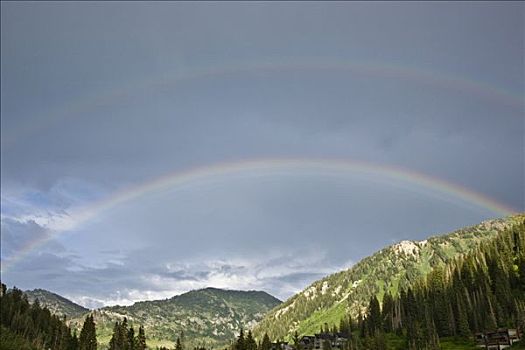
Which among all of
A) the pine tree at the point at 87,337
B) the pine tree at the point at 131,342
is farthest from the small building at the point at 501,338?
the pine tree at the point at 87,337

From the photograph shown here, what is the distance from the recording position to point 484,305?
626ft

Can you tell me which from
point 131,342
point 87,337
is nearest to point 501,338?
point 131,342

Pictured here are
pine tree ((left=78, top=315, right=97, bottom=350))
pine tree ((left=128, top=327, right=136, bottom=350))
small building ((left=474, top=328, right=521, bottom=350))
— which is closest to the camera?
small building ((left=474, top=328, right=521, bottom=350))

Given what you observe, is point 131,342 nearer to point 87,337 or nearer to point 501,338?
point 87,337

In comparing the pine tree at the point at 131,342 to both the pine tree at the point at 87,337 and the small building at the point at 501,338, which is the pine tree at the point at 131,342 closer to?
the pine tree at the point at 87,337

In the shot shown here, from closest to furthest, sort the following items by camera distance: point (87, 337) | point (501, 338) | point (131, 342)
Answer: point (501, 338) → point (87, 337) → point (131, 342)

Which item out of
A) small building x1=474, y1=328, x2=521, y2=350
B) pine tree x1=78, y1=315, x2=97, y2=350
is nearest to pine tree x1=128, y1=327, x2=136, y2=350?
pine tree x1=78, y1=315, x2=97, y2=350

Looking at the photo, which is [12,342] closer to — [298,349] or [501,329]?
[298,349]

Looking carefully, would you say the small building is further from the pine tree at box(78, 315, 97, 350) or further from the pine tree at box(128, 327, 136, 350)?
the pine tree at box(78, 315, 97, 350)

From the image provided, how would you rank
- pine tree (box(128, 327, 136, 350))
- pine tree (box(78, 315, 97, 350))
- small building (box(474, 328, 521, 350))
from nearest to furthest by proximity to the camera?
small building (box(474, 328, 521, 350)) → pine tree (box(78, 315, 97, 350)) → pine tree (box(128, 327, 136, 350))

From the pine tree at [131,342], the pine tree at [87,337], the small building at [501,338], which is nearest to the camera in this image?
the small building at [501,338]

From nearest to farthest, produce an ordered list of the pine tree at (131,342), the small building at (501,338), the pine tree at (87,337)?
the small building at (501,338), the pine tree at (87,337), the pine tree at (131,342)

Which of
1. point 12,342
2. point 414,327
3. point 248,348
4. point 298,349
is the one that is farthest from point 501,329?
point 12,342

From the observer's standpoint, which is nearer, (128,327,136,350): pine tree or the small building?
the small building
